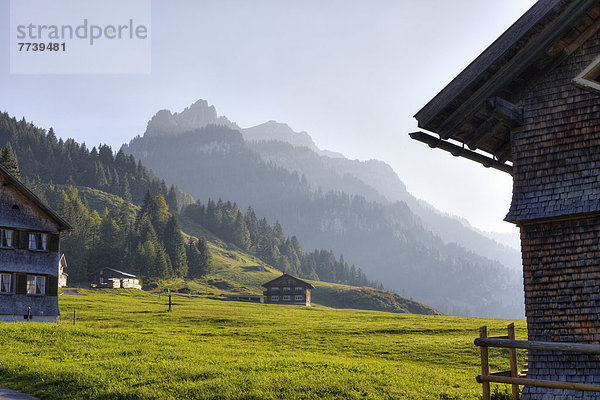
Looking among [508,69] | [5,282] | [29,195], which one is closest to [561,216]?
[508,69]

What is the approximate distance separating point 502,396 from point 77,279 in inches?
5341

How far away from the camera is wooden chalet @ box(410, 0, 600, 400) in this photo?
1265 centimetres

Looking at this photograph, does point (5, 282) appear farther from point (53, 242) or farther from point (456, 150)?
point (456, 150)

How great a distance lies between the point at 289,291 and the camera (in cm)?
13525

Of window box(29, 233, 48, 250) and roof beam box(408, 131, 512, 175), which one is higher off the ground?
roof beam box(408, 131, 512, 175)

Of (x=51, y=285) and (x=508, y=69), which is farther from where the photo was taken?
(x=51, y=285)

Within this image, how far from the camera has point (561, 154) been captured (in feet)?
43.9

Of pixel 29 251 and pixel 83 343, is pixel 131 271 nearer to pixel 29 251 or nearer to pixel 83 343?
pixel 29 251

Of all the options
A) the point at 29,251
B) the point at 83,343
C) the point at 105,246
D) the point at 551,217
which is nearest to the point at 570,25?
the point at 551,217

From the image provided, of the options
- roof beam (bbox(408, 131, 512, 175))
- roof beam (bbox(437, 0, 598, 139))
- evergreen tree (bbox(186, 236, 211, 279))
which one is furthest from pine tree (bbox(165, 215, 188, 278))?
roof beam (bbox(437, 0, 598, 139))

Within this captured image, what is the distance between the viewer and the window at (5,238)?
41900mm

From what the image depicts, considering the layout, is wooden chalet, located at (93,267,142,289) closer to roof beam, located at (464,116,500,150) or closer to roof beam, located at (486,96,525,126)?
roof beam, located at (464,116,500,150)

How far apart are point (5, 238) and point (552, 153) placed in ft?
134

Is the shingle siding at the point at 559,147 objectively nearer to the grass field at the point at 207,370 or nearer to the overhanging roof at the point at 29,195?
the grass field at the point at 207,370
